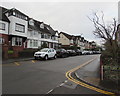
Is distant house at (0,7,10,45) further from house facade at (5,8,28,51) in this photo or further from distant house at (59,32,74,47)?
distant house at (59,32,74,47)

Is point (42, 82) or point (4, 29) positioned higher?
Answer: point (4, 29)

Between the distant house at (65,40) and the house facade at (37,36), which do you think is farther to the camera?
the distant house at (65,40)

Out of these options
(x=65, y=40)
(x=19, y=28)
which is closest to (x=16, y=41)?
(x=19, y=28)

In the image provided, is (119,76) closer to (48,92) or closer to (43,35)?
(48,92)

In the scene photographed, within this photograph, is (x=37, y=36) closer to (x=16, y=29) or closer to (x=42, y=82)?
(x=16, y=29)

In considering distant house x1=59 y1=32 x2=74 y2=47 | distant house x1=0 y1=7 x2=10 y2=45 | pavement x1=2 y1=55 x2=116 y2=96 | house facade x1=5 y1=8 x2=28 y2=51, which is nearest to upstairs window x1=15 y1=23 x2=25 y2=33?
house facade x1=5 y1=8 x2=28 y2=51

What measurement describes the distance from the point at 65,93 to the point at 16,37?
25111 millimetres

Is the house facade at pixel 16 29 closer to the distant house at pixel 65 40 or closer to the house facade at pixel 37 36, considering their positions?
the house facade at pixel 37 36

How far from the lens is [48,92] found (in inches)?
198

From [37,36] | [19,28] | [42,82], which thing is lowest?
[42,82]

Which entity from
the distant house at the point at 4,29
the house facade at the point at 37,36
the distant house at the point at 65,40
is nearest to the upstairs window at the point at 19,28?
the distant house at the point at 4,29

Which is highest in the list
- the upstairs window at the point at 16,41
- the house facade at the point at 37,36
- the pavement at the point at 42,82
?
the house facade at the point at 37,36

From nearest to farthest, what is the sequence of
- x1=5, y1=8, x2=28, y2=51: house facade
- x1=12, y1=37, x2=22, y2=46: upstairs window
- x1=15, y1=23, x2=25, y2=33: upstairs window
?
1. x1=5, y1=8, x2=28, y2=51: house facade
2. x1=12, y1=37, x2=22, y2=46: upstairs window
3. x1=15, y1=23, x2=25, y2=33: upstairs window

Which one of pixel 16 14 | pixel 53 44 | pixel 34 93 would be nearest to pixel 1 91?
pixel 34 93
